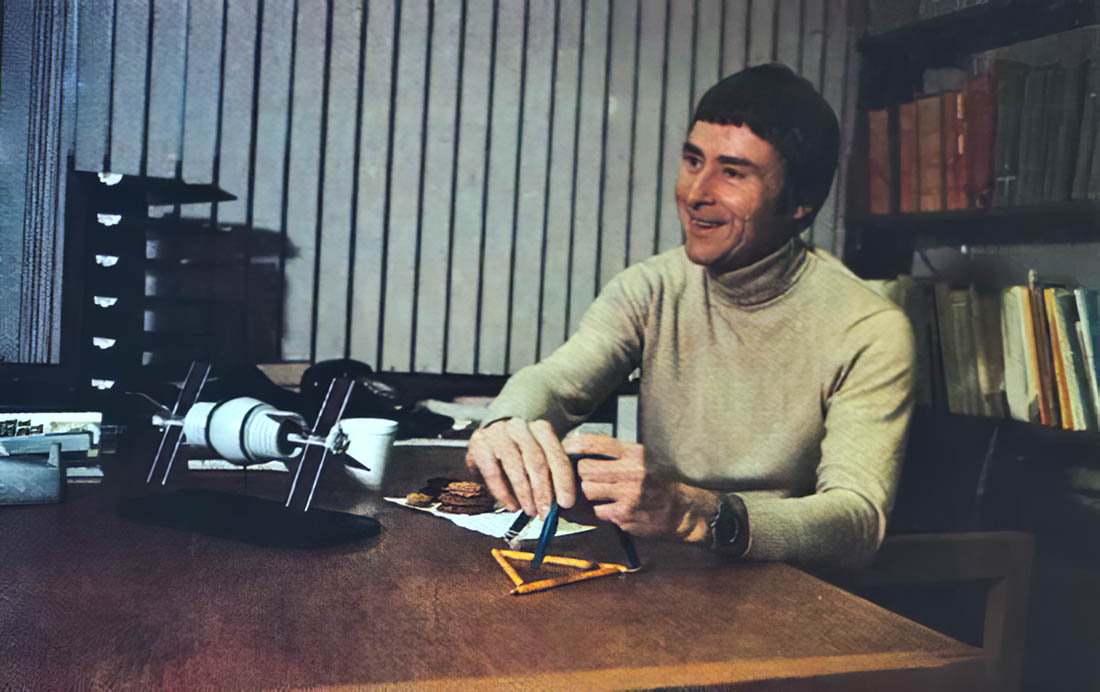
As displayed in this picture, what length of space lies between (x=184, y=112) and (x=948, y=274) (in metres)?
1.39

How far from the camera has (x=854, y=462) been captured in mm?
1190

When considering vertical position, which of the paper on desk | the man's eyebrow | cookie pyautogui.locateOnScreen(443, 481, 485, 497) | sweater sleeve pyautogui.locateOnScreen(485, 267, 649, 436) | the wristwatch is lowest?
the paper on desk

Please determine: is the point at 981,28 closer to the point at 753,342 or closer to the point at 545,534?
the point at 753,342

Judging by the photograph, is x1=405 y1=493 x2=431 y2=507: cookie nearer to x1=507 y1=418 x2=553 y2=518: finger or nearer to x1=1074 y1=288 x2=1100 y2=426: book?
x1=507 y1=418 x2=553 y2=518: finger

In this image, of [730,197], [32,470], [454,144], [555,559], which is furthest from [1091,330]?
[32,470]

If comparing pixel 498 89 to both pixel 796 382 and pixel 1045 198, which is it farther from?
pixel 1045 198

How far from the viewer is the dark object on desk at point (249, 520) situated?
0.86m

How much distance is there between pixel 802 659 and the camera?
0.60m

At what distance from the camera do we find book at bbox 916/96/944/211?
1355mm

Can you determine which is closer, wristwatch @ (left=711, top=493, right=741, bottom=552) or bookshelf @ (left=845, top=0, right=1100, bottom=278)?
wristwatch @ (left=711, top=493, right=741, bottom=552)

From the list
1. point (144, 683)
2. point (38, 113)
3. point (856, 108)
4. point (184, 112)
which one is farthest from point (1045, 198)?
point (38, 113)

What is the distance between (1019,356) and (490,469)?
2.81 ft

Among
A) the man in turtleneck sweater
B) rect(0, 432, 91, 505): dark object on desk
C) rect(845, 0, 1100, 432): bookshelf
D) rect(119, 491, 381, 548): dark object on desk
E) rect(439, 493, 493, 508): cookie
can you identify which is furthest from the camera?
the man in turtleneck sweater

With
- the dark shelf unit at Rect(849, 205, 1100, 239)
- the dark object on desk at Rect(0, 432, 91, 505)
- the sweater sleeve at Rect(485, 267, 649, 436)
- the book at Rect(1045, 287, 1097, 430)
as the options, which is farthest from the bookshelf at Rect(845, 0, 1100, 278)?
the dark object on desk at Rect(0, 432, 91, 505)
